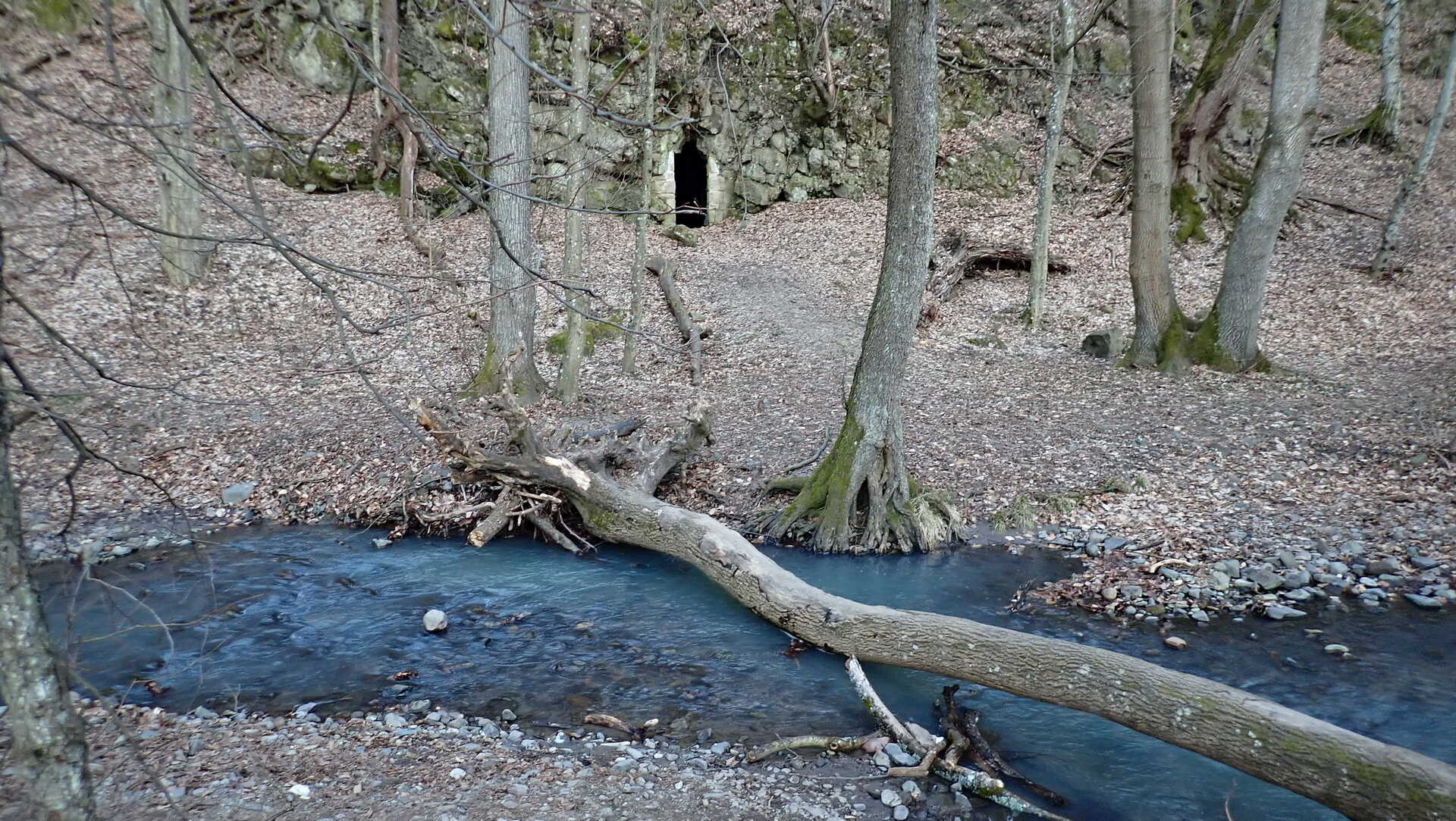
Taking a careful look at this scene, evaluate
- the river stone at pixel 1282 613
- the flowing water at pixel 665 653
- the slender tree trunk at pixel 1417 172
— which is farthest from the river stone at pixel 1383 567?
the slender tree trunk at pixel 1417 172

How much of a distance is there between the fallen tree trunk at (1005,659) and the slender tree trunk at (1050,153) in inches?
376

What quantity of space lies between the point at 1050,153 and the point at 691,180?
13235 millimetres

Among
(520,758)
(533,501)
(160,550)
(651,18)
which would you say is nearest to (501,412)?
(533,501)

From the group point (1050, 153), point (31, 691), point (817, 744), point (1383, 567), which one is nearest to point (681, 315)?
point (1050, 153)

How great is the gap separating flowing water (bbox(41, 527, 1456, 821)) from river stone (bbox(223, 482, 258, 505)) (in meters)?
1.03

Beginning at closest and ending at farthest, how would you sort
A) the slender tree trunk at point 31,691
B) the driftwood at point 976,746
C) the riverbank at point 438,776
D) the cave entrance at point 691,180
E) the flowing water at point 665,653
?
the slender tree trunk at point 31,691 → the riverbank at point 438,776 → the driftwood at point 976,746 → the flowing water at point 665,653 → the cave entrance at point 691,180

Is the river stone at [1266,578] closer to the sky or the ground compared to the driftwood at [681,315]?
closer to the ground

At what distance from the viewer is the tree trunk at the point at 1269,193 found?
11922mm

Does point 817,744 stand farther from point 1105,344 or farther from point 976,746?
point 1105,344

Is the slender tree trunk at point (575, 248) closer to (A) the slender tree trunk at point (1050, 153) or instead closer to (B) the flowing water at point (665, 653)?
(B) the flowing water at point (665, 653)

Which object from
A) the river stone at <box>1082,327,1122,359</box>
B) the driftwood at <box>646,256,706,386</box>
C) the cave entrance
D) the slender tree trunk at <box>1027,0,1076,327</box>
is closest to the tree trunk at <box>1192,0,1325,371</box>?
the river stone at <box>1082,327,1122,359</box>

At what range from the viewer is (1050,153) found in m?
15.5

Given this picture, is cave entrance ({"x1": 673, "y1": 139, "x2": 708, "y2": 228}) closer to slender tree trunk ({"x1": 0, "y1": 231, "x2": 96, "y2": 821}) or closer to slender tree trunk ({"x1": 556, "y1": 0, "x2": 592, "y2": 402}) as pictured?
slender tree trunk ({"x1": 556, "y1": 0, "x2": 592, "y2": 402})

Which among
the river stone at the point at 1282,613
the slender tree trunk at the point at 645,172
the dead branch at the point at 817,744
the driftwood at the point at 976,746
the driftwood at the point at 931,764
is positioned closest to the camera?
the driftwood at the point at 931,764
